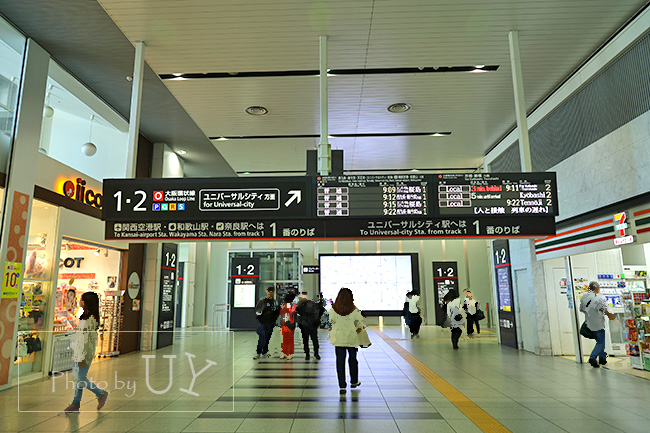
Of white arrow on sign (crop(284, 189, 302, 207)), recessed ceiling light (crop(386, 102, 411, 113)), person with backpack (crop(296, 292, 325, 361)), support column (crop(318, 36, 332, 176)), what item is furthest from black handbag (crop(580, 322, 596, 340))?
white arrow on sign (crop(284, 189, 302, 207))

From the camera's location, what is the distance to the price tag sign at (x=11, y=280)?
6.07 metres

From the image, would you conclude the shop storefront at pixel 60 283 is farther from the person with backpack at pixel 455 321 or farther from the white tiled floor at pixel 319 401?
the person with backpack at pixel 455 321

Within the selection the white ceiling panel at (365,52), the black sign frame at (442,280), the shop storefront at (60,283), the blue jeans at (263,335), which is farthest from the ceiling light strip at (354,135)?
the black sign frame at (442,280)

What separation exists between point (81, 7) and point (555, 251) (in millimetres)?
8841

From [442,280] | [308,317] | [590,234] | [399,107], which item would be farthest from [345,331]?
[442,280]

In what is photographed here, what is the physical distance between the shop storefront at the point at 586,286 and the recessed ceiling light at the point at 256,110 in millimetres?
6106

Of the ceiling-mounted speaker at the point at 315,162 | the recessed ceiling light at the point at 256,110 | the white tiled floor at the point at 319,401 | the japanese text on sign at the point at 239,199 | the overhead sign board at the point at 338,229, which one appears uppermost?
the recessed ceiling light at the point at 256,110

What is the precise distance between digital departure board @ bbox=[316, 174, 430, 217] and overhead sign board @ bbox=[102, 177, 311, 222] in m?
0.25

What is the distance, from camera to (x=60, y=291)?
27.8 ft

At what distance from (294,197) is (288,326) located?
4.33 metres

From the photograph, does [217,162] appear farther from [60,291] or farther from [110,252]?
[60,291]

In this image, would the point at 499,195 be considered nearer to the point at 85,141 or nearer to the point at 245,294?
the point at 85,141

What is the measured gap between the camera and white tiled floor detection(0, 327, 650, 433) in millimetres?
4387

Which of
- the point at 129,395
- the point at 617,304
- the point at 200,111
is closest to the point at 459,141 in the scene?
the point at 617,304
